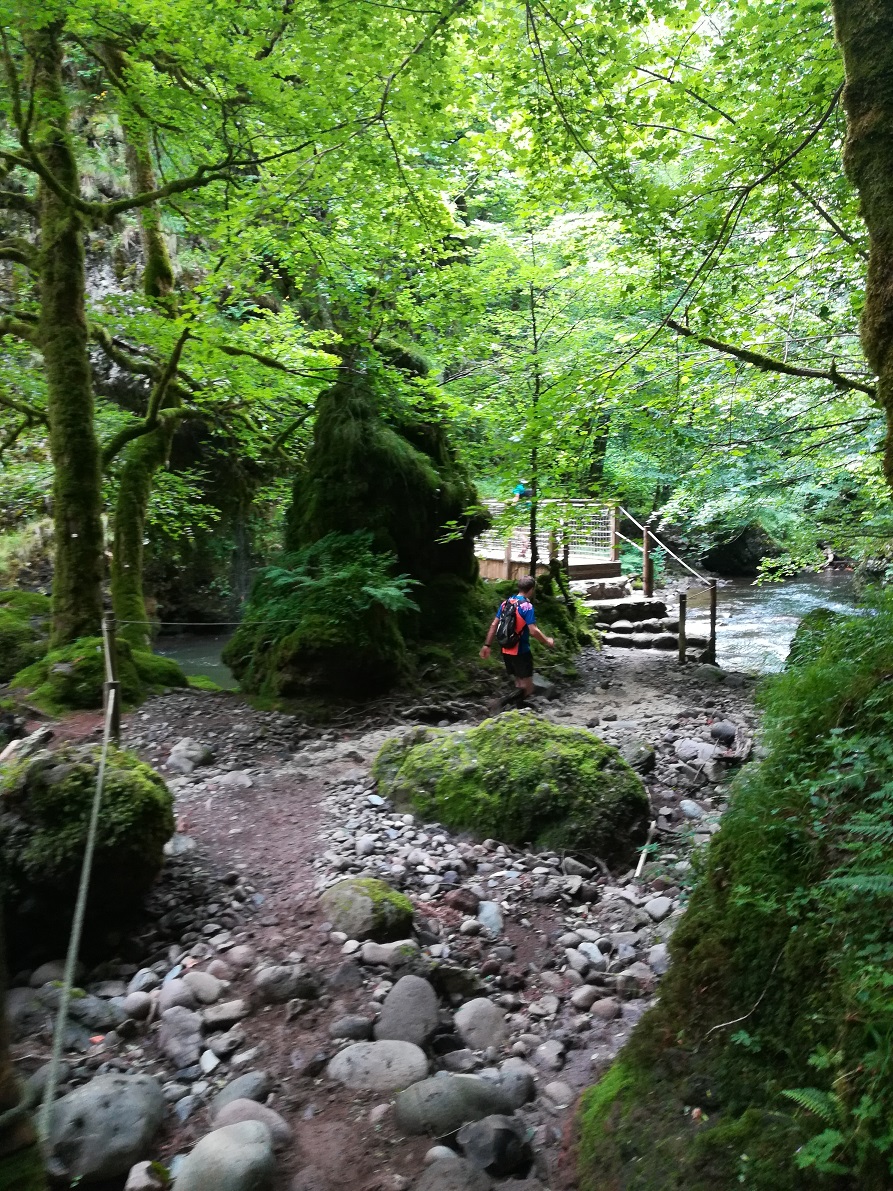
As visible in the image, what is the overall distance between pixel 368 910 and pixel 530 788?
174cm

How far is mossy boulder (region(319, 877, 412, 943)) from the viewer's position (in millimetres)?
3742

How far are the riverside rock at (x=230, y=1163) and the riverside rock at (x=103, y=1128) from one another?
0.63 feet

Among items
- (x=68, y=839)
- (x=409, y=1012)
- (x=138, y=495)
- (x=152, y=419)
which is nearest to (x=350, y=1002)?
(x=409, y=1012)

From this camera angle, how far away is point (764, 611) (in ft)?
59.8

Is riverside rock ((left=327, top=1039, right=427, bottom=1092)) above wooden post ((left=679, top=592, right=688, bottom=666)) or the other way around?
the other way around

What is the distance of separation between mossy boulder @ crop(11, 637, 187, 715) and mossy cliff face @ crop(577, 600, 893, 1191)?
22.1 ft

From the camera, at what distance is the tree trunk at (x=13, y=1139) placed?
50.1 inches

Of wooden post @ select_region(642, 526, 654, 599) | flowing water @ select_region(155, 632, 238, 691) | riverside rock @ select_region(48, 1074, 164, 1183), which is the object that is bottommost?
flowing water @ select_region(155, 632, 238, 691)

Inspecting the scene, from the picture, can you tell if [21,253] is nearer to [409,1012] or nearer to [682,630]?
[409,1012]

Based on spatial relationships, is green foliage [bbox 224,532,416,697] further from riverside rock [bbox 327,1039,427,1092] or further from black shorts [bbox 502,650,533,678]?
riverside rock [bbox 327,1039,427,1092]

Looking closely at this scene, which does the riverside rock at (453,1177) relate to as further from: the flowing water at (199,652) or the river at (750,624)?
the flowing water at (199,652)

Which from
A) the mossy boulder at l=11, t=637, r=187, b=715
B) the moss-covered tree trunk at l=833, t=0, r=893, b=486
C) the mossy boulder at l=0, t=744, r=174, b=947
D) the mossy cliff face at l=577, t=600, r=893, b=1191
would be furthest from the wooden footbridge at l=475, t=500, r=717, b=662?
the mossy cliff face at l=577, t=600, r=893, b=1191

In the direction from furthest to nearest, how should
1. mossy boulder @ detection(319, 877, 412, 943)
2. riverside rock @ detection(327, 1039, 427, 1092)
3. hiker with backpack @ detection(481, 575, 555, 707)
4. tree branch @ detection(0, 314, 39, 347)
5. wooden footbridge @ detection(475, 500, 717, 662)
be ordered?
wooden footbridge @ detection(475, 500, 717, 662)
tree branch @ detection(0, 314, 39, 347)
hiker with backpack @ detection(481, 575, 555, 707)
mossy boulder @ detection(319, 877, 412, 943)
riverside rock @ detection(327, 1039, 427, 1092)

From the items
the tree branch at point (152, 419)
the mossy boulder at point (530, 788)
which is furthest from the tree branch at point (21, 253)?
the mossy boulder at point (530, 788)
